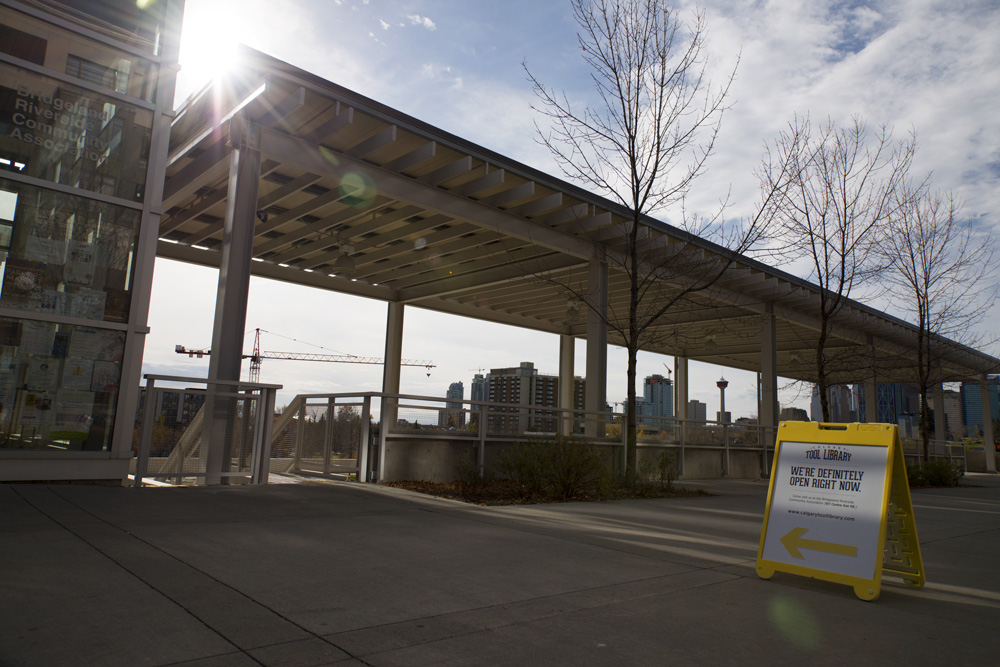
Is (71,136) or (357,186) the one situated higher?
(357,186)

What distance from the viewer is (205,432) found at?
8.40 metres

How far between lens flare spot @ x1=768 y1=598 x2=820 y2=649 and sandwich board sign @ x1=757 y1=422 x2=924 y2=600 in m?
0.57

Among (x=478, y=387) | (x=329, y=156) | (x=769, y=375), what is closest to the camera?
(x=329, y=156)

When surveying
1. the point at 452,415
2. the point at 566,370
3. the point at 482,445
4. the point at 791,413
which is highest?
the point at 566,370

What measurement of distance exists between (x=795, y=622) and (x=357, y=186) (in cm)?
1033

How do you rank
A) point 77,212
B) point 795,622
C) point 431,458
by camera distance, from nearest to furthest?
point 795,622 → point 77,212 → point 431,458

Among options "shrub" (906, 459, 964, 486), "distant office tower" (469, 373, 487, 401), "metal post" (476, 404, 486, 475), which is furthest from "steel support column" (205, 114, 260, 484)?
"distant office tower" (469, 373, 487, 401)

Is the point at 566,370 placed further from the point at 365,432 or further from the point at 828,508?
the point at 828,508

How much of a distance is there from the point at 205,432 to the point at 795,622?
23.8ft

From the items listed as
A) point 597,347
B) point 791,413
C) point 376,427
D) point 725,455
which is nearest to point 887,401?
point 791,413

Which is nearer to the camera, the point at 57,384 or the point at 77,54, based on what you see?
the point at 57,384

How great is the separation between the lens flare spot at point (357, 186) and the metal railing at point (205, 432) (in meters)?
4.49

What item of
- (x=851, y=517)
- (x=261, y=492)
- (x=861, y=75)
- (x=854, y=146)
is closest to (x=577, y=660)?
(x=851, y=517)

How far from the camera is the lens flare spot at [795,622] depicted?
3.29m
